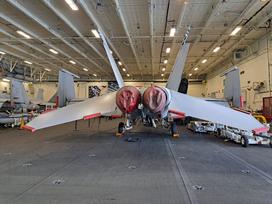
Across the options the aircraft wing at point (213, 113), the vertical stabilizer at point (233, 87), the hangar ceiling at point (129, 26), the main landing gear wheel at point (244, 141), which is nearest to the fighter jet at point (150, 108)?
the aircraft wing at point (213, 113)

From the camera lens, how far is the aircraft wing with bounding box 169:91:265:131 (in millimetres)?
4219

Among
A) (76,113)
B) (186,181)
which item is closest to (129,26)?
(76,113)

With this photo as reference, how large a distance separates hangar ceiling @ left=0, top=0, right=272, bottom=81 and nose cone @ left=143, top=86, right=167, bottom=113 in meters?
5.64

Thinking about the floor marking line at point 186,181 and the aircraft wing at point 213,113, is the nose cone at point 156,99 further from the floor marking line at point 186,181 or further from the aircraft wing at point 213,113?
the floor marking line at point 186,181

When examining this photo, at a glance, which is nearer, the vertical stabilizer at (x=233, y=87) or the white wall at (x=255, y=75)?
the vertical stabilizer at (x=233, y=87)

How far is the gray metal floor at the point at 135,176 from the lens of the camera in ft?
9.68

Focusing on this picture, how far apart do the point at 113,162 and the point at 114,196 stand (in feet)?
6.54

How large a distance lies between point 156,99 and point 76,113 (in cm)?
166

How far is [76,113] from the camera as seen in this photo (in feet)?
15.2

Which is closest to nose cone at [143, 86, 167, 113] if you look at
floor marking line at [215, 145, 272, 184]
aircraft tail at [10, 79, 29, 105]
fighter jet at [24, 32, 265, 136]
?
fighter jet at [24, 32, 265, 136]

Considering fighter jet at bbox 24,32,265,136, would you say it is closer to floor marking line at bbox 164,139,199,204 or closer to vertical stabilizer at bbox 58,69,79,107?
floor marking line at bbox 164,139,199,204

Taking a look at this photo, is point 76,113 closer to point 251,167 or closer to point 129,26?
point 251,167

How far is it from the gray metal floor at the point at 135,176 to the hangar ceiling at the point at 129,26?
623cm

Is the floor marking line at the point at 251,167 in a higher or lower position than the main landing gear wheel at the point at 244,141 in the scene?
lower
